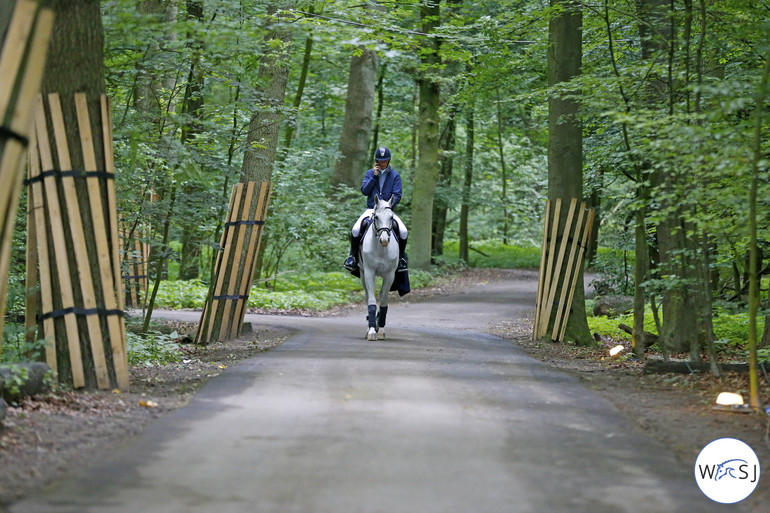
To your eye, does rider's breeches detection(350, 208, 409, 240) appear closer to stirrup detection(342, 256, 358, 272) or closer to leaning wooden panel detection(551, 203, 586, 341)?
stirrup detection(342, 256, 358, 272)

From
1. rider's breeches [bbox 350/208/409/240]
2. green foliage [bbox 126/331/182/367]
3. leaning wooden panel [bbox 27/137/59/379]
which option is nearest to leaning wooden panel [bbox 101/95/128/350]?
leaning wooden panel [bbox 27/137/59/379]

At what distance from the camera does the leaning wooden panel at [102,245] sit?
8.07 metres

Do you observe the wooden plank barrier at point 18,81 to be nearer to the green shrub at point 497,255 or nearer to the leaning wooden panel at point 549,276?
the leaning wooden panel at point 549,276

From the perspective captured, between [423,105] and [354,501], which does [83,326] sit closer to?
[354,501]

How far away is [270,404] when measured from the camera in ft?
24.4

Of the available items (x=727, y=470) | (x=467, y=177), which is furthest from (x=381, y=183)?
(x=467, y=177)

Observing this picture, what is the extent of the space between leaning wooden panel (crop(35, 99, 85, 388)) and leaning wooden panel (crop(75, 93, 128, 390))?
0.27 m

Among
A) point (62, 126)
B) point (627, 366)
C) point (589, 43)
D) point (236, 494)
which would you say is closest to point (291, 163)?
point (589, 43)

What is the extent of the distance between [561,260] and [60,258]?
9278mm

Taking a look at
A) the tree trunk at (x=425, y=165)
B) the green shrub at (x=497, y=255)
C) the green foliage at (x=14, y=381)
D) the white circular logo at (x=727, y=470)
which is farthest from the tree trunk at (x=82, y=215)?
the green shrub at (x=497, y=255)

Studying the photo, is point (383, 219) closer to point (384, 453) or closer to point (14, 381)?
point (14, 381)

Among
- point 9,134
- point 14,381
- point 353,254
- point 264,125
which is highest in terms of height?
point 264,125

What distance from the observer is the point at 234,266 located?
13938 millimetres

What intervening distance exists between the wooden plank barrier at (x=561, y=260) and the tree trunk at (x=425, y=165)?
14309 mm
